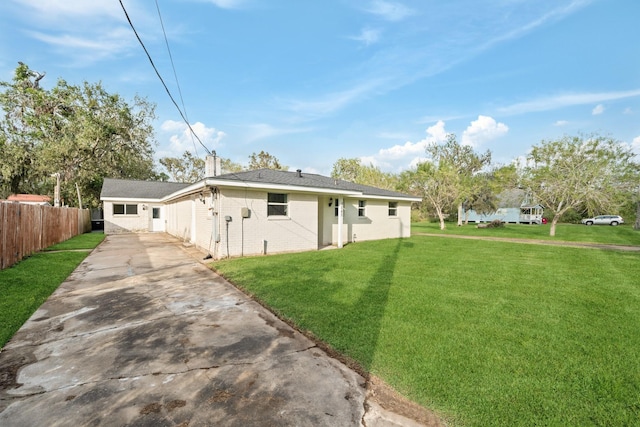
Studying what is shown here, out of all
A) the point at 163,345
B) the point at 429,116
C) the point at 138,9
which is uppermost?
the point at 429,116

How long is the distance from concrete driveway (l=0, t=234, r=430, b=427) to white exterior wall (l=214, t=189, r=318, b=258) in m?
4.68

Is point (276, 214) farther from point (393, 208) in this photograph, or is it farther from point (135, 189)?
point (135, 189)

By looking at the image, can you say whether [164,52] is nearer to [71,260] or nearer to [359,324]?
[71,260]

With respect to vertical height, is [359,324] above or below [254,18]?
below

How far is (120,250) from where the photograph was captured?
37.6ft

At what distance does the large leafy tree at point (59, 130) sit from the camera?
22516mm

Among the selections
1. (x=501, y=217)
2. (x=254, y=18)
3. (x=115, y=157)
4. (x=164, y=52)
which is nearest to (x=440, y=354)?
(x=164, y=52)

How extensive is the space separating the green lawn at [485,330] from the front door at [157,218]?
16142 millimetres

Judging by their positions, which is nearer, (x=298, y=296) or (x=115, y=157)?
(x=298, y=296)

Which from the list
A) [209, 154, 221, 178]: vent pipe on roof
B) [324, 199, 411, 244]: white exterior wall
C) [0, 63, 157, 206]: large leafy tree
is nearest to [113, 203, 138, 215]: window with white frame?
[0, 63, 157, 206]: large leafy tree

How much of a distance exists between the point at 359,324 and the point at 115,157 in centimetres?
3078

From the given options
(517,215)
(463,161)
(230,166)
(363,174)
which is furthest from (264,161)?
(517,215)

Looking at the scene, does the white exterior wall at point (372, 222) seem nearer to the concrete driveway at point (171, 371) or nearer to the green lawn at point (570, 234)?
the green lawn at point (570, 234)

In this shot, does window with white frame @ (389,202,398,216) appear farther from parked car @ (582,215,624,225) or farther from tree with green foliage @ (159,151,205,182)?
tree with green foliage @ (159,151,205,182)
